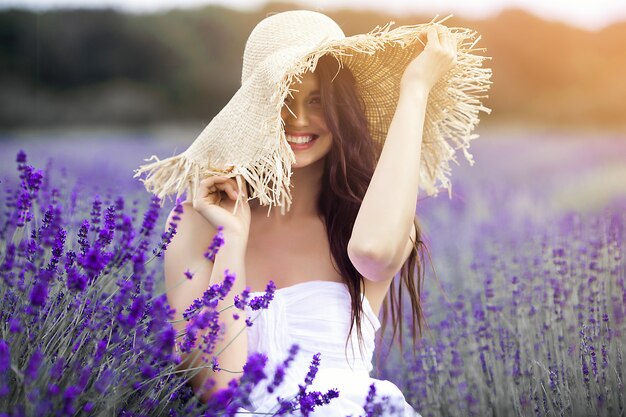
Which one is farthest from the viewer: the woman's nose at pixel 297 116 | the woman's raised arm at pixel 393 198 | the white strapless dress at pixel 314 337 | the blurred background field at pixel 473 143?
the blurred background field at pixel 473 143

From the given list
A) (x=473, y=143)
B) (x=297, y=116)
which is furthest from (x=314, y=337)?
(x=473, y=143)

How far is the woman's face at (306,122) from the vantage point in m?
2.02

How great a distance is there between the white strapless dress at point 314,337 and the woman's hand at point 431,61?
1.91ft

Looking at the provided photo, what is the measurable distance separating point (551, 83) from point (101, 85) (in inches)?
286

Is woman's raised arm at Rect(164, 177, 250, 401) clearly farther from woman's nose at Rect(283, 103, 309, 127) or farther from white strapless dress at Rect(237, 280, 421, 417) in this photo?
woman's nose at Rect(283, 103, 309, 127)

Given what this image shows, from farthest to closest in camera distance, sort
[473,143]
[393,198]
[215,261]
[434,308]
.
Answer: [473,143], [434,308], [215,261], [393,198]

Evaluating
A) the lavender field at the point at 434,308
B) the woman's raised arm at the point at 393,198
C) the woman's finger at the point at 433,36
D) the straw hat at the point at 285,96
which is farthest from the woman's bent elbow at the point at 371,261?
the woman's finger at the point at 433,36

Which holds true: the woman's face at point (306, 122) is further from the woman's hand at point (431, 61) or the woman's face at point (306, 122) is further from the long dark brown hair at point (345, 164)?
the woman's hand at point (431, 61)

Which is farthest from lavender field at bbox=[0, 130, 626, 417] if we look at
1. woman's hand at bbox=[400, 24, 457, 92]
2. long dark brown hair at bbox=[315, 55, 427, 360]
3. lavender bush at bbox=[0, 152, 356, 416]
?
woman's hand at bbox=[400, 24, 457, 92]

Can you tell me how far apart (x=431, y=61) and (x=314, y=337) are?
76 centimetres

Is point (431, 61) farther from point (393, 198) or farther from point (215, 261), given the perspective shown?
point (215, 261)

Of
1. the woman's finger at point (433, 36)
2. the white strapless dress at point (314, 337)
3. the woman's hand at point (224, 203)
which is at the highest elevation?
the woman's finger at point (433, 36)

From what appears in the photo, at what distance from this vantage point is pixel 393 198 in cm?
177

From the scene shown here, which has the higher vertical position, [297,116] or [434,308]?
[297,116]
